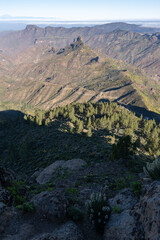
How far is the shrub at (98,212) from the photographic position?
13.7m

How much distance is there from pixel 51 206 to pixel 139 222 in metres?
7.69

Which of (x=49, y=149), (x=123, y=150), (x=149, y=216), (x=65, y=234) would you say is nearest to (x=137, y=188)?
(x=149, y=216)

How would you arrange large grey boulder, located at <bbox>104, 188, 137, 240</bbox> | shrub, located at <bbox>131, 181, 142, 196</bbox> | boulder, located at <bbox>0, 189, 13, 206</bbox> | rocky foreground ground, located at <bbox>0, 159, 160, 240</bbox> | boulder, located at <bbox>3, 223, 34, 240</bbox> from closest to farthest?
rocky foreground ground, located at <bbox>0, 159, 160, 240</bbox>
large grey boulder, located at <bbox>104, 188, 137, 240</bbox>
boulder, located at <bbox>3, 223, 34, 240</bbox>
shrub, located at <bbox>131, 181, 142, 196</bbox>
boulder, located at <bbox>0, 189, 13, 206</bbox>

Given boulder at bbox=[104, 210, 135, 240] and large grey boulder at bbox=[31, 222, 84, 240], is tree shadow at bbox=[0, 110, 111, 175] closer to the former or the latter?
boulder at bbox=[104, 210, 135, 240]

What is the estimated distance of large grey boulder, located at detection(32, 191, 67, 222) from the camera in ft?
48.5

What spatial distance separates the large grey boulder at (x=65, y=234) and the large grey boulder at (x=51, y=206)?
113cm

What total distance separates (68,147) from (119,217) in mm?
60725

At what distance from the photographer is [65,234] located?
12.7 m

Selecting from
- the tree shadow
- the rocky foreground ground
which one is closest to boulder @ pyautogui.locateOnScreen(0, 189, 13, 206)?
the rocky foreground ground

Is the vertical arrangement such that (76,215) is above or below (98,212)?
below

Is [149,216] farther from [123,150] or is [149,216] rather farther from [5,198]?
[123,150]

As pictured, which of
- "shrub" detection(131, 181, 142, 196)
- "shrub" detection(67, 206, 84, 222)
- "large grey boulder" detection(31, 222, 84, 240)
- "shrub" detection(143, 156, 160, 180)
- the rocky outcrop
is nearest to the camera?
the rocky outcrop

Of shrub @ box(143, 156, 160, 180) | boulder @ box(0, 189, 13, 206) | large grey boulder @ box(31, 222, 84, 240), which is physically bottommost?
boulder @ box(0, 189, 13, 206)

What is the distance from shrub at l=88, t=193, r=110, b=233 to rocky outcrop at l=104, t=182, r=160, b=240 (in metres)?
0.51
